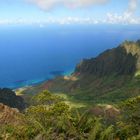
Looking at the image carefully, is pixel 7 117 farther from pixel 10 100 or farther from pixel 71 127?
pixel 10 100

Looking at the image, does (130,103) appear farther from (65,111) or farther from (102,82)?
(102,82)

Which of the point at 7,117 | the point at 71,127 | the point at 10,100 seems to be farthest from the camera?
the point at 10,100

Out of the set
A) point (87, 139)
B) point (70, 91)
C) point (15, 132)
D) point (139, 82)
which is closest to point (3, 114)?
point (15, 132)

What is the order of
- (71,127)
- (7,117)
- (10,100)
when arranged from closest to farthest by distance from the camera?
1. (71,127)
2. (7,117)
3. (10,100)

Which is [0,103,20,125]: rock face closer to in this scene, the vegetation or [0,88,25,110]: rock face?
the vegetation

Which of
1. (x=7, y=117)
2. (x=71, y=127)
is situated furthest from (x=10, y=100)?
(x=71, y=127)

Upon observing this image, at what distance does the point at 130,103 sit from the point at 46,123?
10965mm

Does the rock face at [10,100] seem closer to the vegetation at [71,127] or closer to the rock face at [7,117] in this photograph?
the rock face at [7,117]

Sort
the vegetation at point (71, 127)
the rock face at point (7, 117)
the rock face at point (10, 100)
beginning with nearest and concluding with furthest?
the vegetation at point (71, 127)
the rock face at point (7, 117)
the rock face at point (10, 100)

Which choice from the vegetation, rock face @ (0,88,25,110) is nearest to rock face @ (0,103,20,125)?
the vegetation

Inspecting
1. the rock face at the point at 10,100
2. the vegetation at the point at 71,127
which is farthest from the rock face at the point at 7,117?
the rock face at the point at 10,100

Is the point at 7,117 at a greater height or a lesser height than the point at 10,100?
greater

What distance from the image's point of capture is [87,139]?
37.2 metres

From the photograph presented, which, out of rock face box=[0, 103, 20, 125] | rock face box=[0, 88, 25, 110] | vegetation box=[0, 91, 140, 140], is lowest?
rock face box=[0, 88, 25, 110]
